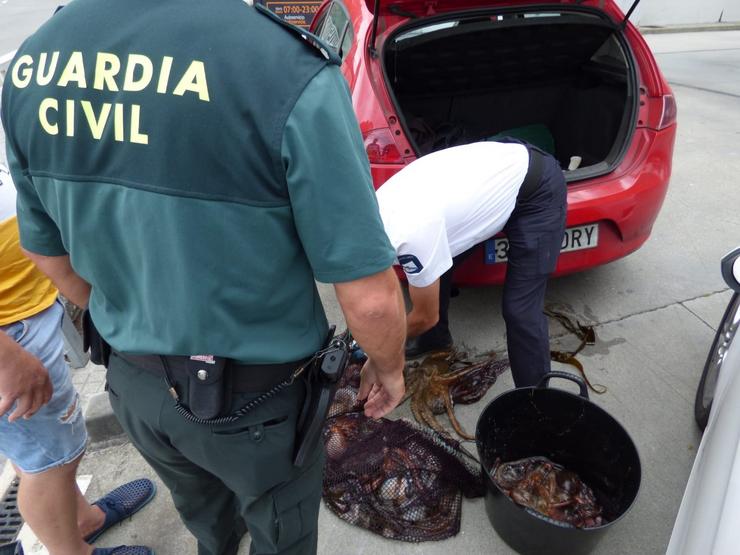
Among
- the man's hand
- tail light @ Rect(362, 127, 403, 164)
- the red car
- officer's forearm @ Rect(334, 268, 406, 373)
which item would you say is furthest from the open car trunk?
the man's hand

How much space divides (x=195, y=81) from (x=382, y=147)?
1477mm

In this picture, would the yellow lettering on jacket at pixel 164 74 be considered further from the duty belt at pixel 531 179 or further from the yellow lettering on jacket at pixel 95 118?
the duty belt at pixel 531 179

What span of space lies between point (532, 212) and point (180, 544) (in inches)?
71.6

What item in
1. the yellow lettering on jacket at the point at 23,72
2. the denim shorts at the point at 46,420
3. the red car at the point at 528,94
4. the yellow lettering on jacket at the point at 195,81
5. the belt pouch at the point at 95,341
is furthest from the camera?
the red car at the point at 528,94

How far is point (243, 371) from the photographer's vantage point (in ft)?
3.63

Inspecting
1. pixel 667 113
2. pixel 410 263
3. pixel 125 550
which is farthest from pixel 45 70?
pixel 667 113

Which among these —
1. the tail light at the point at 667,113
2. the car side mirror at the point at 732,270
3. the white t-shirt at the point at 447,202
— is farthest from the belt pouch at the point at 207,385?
the tail light at the point at 667,113

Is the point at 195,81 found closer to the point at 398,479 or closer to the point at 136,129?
the point at 136,129

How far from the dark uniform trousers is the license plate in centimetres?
135

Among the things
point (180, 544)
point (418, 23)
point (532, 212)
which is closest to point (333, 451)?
point (180, 544)

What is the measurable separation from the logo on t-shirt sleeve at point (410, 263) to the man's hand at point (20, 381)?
42.0 inches

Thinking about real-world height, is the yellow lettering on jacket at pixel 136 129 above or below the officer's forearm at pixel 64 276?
above

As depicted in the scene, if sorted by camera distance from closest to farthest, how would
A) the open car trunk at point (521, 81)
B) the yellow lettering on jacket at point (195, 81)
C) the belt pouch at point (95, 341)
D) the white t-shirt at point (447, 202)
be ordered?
1. the yellow lettering on jacket at point (195, 81)
2. the belt pouch at point (95, 341)
3. the white t-shirt at point (447, 202)
4. the open car trunk at point (521, 81)

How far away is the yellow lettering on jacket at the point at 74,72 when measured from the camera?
0.90m
